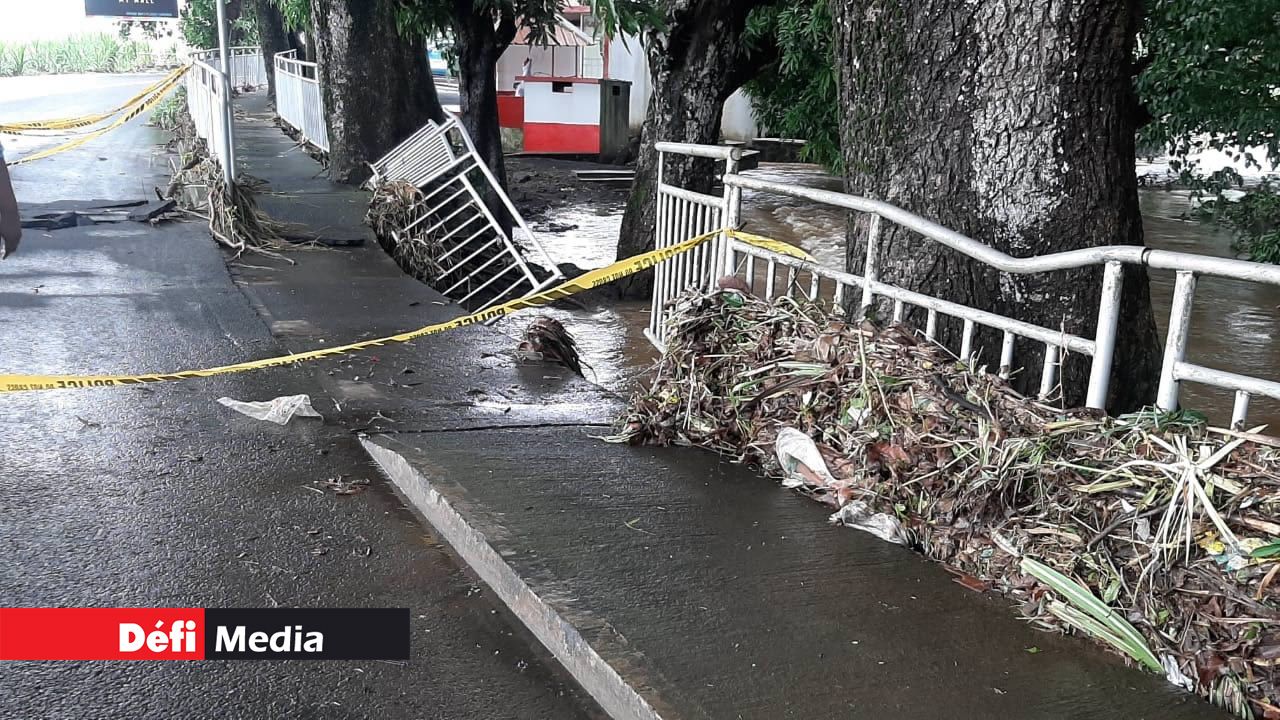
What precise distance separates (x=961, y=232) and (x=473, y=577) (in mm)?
2438

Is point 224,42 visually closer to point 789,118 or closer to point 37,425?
point 789,118

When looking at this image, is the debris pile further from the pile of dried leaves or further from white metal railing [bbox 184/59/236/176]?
the pile of dried leaves

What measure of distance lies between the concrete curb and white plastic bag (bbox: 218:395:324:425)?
853 mm

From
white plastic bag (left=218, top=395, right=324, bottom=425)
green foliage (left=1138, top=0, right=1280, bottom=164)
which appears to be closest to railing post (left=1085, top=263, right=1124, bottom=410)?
white plastic bag (left=218, top=395, right=324, bottom=425)

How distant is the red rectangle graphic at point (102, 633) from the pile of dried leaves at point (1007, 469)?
220cm

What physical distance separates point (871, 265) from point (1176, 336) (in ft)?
5.14

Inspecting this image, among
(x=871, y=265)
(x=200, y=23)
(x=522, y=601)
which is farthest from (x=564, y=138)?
(x=200, y=23)

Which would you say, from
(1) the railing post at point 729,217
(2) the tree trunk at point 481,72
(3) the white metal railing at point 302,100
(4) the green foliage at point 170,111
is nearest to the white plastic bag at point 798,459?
(1) the railing post at point 729,217

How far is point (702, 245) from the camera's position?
6789 mm

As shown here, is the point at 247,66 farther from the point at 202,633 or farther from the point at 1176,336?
the point at 1176,336

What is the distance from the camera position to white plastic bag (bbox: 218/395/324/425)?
5.78 m

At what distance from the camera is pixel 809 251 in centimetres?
1556

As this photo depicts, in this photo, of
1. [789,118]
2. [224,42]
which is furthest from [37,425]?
[224,42]

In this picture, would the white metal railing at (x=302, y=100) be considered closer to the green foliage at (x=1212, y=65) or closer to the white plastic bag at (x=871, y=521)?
the green foliage at (x=1212, y=65)
